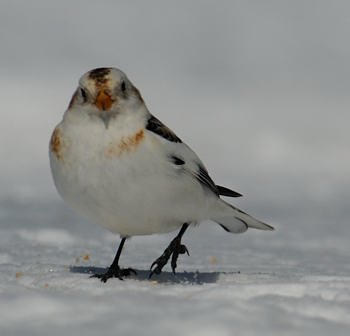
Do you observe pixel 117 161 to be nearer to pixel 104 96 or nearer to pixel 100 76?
pixel 104 96

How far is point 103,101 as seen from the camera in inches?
231

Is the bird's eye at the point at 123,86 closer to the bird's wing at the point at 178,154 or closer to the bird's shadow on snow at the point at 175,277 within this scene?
the bird's wing at the point at 178,154

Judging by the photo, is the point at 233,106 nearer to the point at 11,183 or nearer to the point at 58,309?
the point at 11,183

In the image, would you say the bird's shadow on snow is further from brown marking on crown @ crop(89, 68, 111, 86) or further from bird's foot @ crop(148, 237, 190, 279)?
brown marking on crown @ crop(89, 68, 111, 86)

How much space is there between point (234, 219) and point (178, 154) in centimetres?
115

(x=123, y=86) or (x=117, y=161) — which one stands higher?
(x=123, y=86)

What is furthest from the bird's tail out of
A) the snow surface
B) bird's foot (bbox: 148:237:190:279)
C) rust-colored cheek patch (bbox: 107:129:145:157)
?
rust-colored cheek patch (bbox: 107:129:145:157)

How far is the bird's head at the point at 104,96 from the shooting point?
5.87m

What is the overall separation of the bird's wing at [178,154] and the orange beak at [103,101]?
0.27m

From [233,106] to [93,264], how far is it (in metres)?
9.66

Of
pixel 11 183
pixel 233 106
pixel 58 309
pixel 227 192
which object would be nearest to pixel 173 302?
pixel 58 309

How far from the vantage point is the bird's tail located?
6.88 m

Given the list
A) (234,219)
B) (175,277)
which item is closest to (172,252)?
(175,277)

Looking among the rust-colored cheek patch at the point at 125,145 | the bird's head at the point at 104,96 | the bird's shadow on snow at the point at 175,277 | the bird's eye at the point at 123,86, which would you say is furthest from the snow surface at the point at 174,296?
the bird's eye at the point at 123,86
